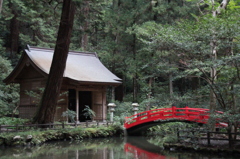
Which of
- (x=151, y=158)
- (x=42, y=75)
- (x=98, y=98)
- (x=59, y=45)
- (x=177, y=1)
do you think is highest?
(x=177, y=1)

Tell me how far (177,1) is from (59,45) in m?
13.7

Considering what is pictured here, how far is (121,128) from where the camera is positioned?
16344 mm

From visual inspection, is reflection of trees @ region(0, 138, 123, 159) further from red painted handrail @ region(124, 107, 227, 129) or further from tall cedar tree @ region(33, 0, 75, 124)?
red painted handrail @ region(124, 107, 227, 129)

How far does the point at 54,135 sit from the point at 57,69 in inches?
127

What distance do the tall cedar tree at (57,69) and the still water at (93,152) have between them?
5.71 feet

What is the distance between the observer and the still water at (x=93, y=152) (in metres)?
10.1

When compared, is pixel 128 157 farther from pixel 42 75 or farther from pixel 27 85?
pixel 27 85

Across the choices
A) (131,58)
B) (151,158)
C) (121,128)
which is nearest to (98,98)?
(121,128)

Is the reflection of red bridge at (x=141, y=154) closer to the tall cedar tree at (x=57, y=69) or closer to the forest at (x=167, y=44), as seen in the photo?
the forest at (x=167, y=44)

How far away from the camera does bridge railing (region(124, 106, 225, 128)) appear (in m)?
12.1

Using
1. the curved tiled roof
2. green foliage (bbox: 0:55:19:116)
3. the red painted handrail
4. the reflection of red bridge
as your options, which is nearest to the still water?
the reflection of red bridge

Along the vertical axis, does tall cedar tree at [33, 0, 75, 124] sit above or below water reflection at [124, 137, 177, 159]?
above

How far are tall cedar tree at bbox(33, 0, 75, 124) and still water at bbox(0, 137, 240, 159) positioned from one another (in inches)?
68.5

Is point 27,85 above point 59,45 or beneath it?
beneath
